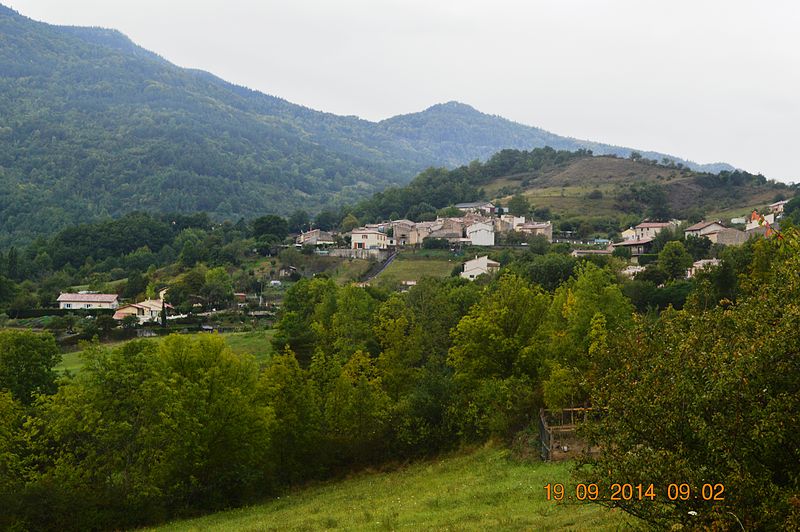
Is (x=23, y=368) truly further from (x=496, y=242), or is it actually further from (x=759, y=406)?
(x=496, y=242)

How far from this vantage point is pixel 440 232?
309 ft

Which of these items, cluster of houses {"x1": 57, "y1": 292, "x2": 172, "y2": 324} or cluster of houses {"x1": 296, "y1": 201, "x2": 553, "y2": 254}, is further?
cluster of houses {"x1": 296, "y1": 201, "x2": 553, "y2": 254}

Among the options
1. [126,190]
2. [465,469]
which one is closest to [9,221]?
[126,190]

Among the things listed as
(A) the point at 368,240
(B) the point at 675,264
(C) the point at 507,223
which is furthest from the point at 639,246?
(A) the point at 368,240

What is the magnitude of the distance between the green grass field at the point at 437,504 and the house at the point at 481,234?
60.8m

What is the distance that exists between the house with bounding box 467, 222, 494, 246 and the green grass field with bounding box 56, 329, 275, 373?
115 ft

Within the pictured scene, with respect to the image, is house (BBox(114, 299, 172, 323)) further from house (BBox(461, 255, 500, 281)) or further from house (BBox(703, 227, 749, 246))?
house (BBox(703, 227, 749, 246))

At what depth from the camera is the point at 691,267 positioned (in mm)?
57469

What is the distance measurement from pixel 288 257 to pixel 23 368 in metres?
50.7

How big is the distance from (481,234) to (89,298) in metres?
43.0

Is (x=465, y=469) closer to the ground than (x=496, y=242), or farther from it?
closer to the ground

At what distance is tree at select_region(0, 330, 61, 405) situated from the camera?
112ft

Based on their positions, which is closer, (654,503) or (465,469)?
(654,503)
